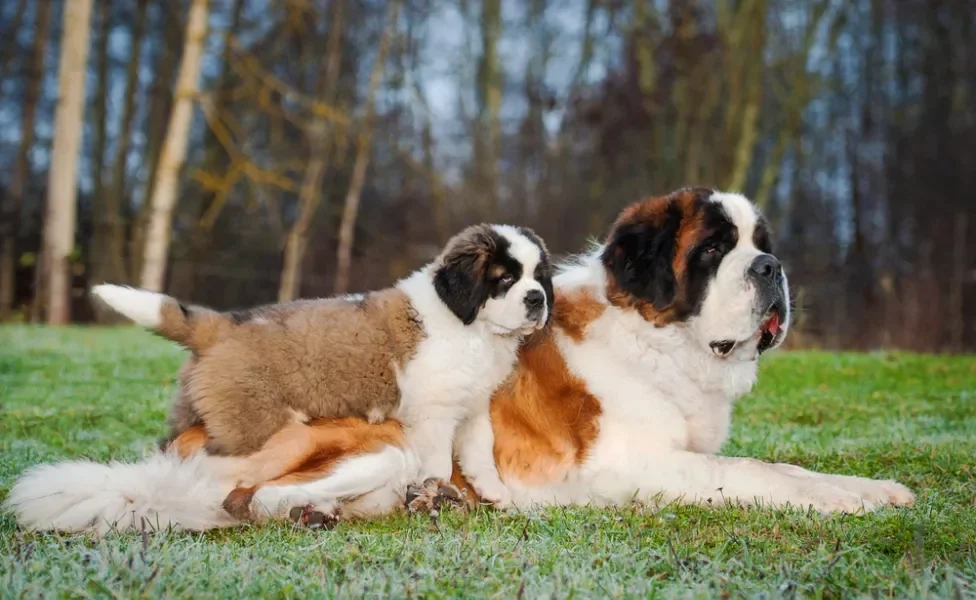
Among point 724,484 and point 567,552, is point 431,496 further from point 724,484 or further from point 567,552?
point 724,484

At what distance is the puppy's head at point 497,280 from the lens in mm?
3930

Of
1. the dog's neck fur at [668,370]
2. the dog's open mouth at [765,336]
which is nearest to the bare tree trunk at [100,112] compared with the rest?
the dog's neck fur at [668,370]

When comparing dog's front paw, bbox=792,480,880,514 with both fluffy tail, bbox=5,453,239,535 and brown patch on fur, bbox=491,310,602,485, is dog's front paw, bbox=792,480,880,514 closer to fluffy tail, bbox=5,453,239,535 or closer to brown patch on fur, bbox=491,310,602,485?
brown patch on fur, bbox=491,310,602,485

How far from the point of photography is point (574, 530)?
125 inches

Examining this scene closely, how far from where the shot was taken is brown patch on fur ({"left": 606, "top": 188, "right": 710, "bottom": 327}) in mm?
3779

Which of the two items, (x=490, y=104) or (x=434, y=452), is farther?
(x=490, y=104)

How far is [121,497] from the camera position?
10.2 ft

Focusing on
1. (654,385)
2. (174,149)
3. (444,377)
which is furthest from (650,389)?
(174,149)

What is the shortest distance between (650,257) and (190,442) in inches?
74.5

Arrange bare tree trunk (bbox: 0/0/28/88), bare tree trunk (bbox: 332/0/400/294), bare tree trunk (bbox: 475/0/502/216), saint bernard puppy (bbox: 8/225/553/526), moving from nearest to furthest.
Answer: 1. saint bernard puppy (bbox: 8/225/553/526)
2. bare tree trunk (bbox: 332/0/400/294)
3. bare tree trunk (bbox: 0/0/28/88)
4. bare tree trunk (bbox: 475/0/502/216)

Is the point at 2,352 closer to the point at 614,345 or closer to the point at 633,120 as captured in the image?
the point at 614,345

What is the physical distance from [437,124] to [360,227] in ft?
10.2

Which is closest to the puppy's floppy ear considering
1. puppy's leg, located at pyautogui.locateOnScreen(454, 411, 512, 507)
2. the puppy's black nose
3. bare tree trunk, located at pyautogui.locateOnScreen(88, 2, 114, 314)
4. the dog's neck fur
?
the dog's neck fur

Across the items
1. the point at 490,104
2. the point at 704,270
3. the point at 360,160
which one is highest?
the point at 490,104
